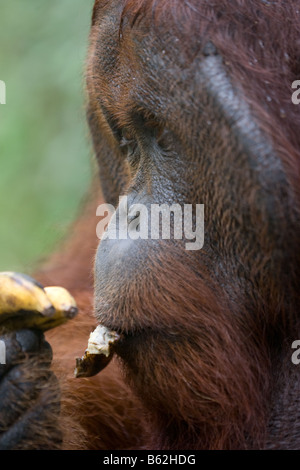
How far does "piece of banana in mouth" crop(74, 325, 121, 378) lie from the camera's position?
160 cm

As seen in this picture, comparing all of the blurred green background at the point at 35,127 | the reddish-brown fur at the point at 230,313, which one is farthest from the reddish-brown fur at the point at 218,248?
the blurred green background at the point at 35,127

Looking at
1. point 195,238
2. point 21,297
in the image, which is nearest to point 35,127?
point 21,297

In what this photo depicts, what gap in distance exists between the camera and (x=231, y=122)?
1.40 metres

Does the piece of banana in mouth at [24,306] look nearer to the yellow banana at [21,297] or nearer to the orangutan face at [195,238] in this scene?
the yellow banana at [21,297]

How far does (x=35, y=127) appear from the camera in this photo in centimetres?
427

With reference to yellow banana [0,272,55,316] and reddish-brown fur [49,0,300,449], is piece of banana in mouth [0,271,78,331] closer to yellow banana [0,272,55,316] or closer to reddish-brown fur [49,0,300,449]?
yellow banana [0,272,55,316]

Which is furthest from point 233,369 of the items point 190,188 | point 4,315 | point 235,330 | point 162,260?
point 4,315

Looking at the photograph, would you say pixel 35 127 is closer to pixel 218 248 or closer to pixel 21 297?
pixel 21 297

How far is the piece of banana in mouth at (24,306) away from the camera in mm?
1646

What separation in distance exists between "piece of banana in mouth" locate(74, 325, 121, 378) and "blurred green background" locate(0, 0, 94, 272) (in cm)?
227

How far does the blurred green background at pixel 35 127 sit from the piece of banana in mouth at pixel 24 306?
2.23 m

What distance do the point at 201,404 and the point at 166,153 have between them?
0.59 metres

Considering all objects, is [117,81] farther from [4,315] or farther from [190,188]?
[4,315]

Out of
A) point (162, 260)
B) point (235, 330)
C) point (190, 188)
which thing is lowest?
point (235, 330)
